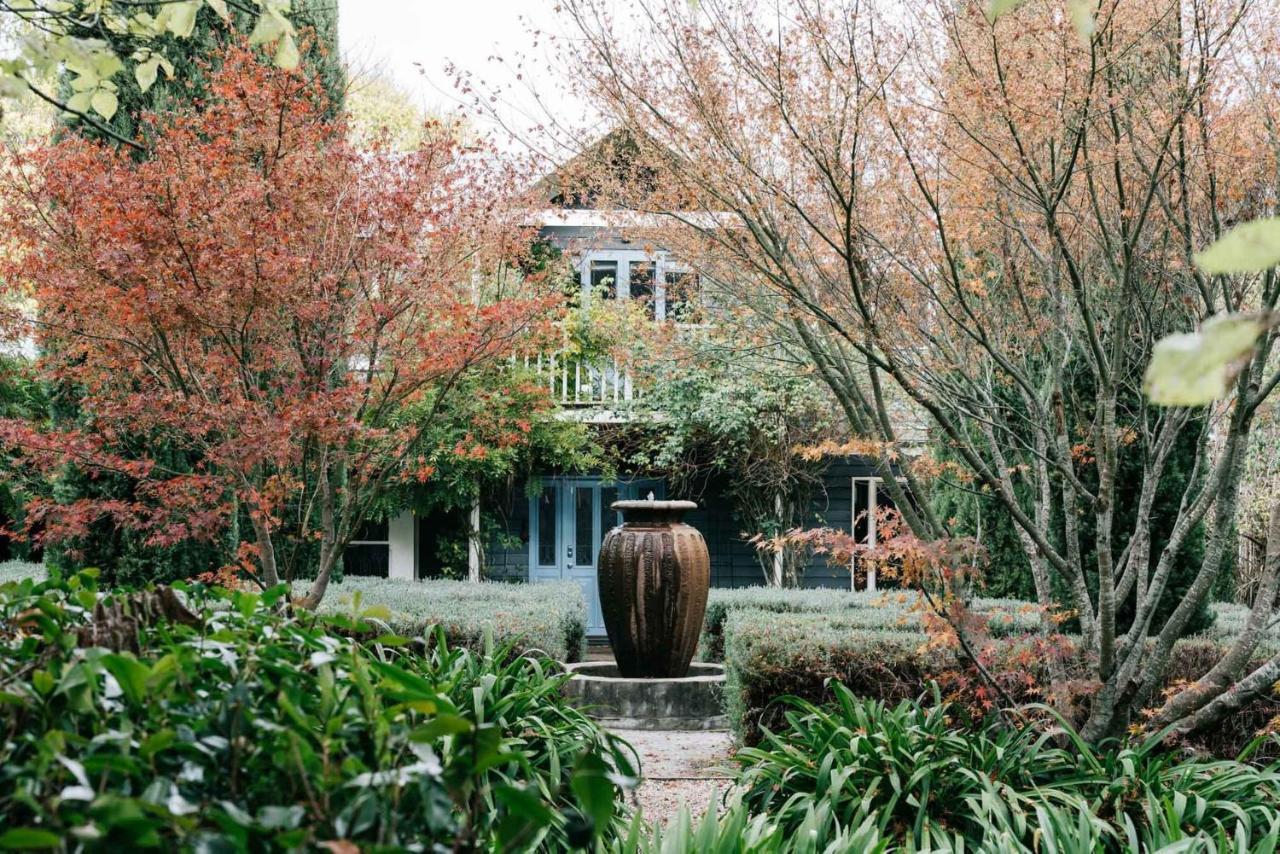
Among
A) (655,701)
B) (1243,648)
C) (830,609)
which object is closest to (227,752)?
(1243,648)

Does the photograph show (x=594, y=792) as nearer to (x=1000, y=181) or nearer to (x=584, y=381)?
(x=1000, y=181)

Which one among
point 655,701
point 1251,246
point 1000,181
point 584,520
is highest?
point 1000,181

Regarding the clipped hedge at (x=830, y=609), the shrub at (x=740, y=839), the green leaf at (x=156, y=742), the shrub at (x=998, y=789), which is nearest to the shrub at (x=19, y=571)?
the clipped hedge at (x=830, y=609)

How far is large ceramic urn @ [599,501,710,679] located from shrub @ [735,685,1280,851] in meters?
4.38

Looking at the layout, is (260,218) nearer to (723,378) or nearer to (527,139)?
(527,139)

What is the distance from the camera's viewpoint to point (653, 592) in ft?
29.1

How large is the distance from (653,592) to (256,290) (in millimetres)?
4480

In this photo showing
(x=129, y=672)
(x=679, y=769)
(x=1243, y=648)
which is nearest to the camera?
(x=129, y=672)

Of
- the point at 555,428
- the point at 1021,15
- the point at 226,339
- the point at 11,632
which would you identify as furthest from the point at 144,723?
the point at 555,428

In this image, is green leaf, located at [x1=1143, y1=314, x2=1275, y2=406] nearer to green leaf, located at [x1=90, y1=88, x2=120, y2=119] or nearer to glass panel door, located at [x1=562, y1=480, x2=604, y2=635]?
green leaf, located at [x1=90, y1=88, x2=120, y2=119]

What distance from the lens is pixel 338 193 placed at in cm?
592

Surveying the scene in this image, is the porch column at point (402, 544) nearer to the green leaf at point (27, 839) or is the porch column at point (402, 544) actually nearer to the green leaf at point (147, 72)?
the green leaf at point (147, 72)

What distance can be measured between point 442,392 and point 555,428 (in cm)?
723

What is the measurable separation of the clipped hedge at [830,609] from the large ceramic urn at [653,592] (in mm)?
408
